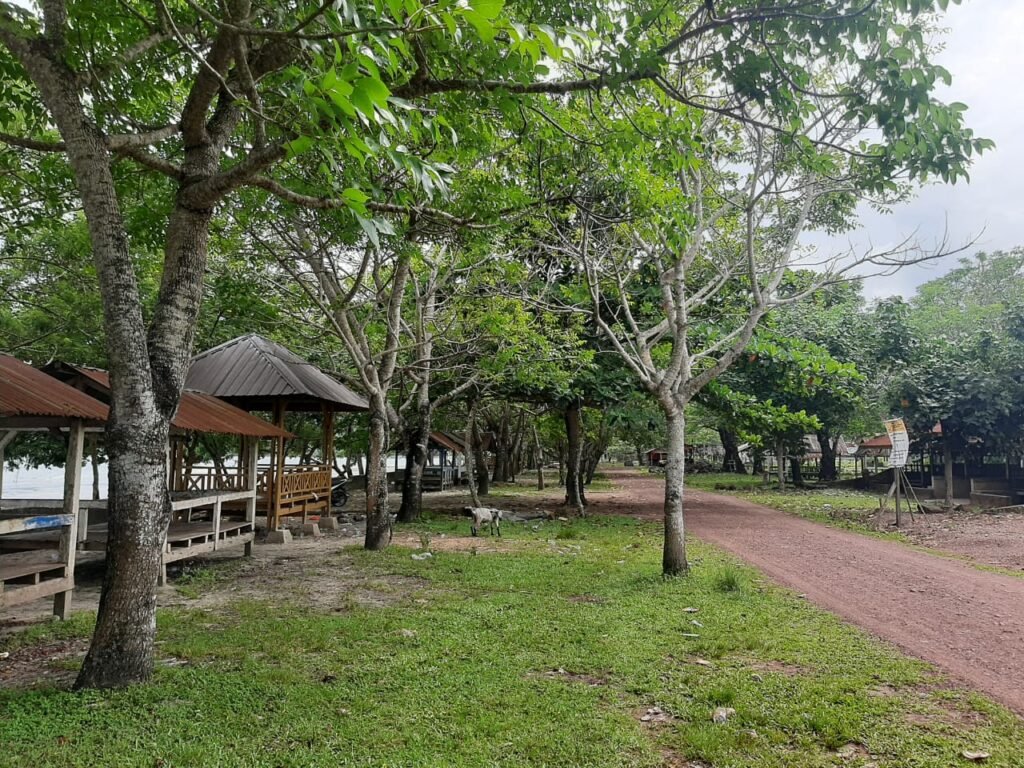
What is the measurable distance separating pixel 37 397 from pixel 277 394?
7.65 metres

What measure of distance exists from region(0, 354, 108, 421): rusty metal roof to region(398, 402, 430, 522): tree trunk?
28.4 feet

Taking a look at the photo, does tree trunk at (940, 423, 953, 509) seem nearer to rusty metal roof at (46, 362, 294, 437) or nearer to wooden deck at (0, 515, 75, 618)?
Answer: rusty metal roof at (46, 362, 294, 437)

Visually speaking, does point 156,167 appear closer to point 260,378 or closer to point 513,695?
point 513,695

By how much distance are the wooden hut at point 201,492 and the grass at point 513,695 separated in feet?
7.77

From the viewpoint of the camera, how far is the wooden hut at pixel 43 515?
246 inches

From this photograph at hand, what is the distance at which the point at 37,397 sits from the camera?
6.78 meters

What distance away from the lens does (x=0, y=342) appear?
14570 millimetres

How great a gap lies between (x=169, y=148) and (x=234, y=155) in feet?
2.51

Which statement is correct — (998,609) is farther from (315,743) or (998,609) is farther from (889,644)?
(315,743)

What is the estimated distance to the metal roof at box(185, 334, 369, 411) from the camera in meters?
14.6

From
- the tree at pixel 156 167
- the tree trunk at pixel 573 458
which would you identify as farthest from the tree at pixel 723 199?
the tree trunk at pixel 573 458

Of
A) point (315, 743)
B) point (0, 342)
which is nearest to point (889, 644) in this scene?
point (315, 743)

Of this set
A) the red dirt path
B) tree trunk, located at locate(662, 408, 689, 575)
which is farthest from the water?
tree trunk, located at locate(662, 408, 689, 575)

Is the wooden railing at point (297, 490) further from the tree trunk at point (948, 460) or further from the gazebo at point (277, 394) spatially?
the tree trunk at point (948, 460)
